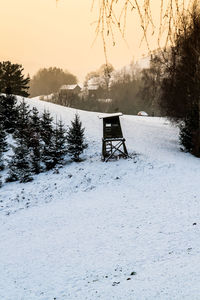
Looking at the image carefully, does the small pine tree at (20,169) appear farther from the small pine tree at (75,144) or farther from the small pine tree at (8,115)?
the small pine tree at (8,115)

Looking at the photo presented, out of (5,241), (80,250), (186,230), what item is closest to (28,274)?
(80,250)

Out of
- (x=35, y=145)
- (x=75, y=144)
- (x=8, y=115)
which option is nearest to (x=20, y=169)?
(x=35, y=145)

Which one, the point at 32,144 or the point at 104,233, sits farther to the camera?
the point at 32,144

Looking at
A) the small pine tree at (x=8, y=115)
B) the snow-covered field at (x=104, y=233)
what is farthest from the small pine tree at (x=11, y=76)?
the snow-covered field at (x=104, y=233)

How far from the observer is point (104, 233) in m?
6.25

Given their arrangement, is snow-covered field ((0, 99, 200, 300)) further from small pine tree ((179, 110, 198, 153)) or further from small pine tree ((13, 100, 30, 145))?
small pine tree ((13, 100, 30, 145))

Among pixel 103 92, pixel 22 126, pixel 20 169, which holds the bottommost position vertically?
pixel 20 169

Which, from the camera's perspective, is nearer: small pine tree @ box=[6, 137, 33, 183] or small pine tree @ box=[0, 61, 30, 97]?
small pine tree @ box=[6, 137, 33, 183]

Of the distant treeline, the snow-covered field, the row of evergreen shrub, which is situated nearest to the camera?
the snow-covered field

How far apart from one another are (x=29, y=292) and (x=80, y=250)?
1.61 meters

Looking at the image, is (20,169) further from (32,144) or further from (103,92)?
(103,92)

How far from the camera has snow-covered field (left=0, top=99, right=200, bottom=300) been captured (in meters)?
3.98

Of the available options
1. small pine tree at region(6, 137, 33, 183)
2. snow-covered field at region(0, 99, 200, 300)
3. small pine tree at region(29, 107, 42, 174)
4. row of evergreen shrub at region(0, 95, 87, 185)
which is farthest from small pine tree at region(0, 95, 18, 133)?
snow-covered field at region(0, 99, 200, 300)

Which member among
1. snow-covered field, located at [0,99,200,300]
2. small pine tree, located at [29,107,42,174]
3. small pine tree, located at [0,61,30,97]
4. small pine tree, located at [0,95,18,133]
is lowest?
snow-covered field, located at [0,99,200,300]
